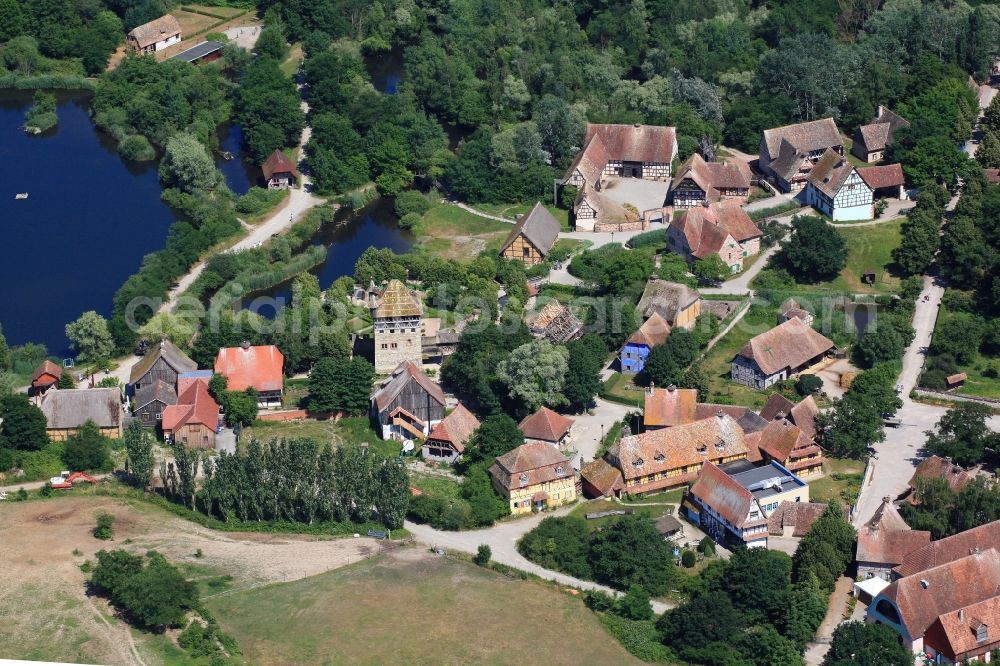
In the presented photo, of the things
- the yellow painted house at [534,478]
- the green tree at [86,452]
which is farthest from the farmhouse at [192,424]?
the yellow painted house at [534,478]

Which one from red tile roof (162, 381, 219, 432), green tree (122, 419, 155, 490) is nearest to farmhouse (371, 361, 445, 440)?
red tile roof (162, 381, 219, 432)

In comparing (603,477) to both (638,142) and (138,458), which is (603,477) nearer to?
(138,458)

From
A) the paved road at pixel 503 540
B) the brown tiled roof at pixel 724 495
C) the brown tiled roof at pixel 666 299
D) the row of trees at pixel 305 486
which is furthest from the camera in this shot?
the brown tiled roof at pixel 666 299

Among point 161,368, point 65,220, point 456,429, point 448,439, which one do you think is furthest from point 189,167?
point 448,439

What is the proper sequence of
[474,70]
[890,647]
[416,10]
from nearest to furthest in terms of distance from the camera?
[890,647], [474,70], [416,10]

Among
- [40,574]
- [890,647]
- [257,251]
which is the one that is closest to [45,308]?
[257,251]

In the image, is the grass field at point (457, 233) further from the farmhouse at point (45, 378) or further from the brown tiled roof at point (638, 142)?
the farmhouse at point (45, 378)

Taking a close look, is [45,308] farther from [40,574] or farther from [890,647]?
[890,647]
